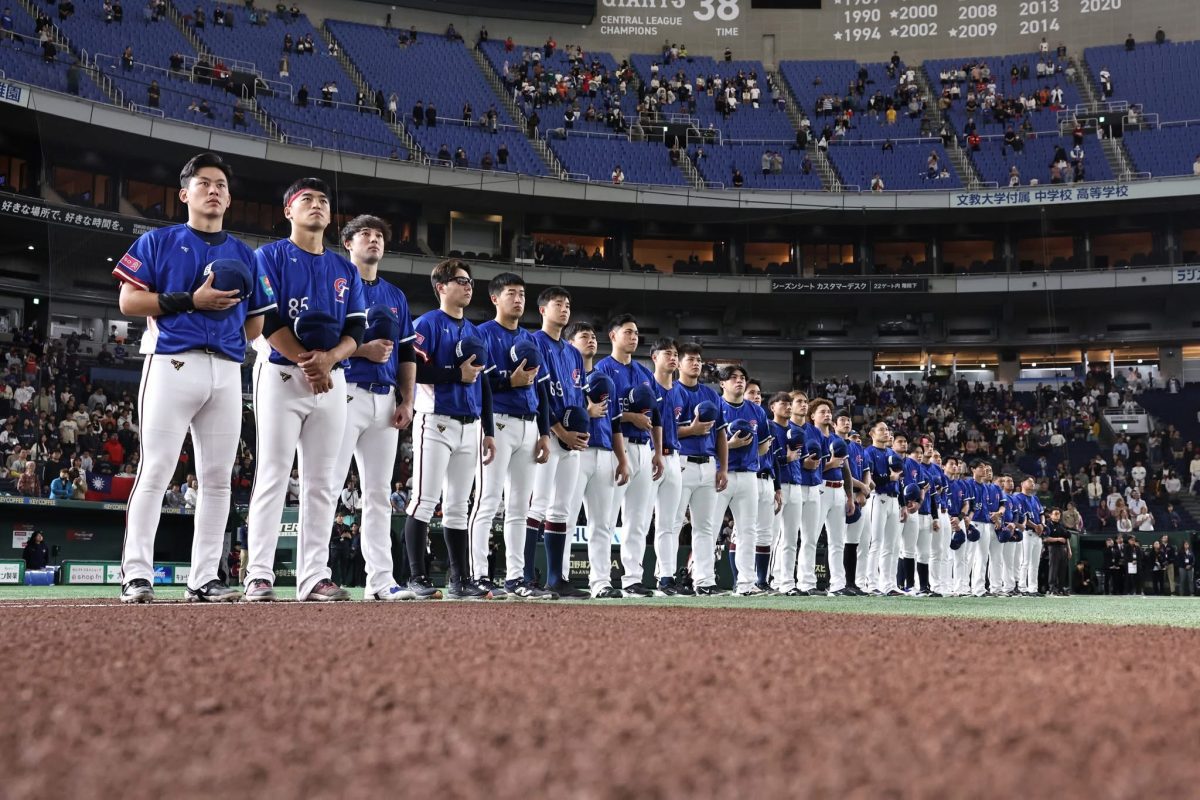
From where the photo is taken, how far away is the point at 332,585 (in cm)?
Result: 618

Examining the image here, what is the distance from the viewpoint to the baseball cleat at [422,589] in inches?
262

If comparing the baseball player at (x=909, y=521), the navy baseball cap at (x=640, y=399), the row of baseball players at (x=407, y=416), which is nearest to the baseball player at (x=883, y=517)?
the baseball player at (x=909, y=521)

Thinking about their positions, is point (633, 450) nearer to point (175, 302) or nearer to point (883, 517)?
point (175, 302)

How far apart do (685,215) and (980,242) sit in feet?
35.9

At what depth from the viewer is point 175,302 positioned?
5.38 m

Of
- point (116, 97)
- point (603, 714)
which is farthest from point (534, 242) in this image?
point (603, 714)

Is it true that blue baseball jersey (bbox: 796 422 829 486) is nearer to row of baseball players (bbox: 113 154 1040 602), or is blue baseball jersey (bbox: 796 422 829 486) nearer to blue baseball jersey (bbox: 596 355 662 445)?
row of baseball players (bbox: 113 154 1040 602)

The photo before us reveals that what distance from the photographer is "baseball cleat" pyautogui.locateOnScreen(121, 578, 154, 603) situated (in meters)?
5.39

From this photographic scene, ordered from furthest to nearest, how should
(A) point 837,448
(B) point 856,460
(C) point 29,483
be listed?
(C) point 29,483 < (B) point 856,460 < (A) point 837,448

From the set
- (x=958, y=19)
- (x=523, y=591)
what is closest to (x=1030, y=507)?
(x=523, y=591)

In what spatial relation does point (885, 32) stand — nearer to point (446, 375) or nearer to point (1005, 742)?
point (446, 375)

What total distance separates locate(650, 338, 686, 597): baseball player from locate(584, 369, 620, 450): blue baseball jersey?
0.80m

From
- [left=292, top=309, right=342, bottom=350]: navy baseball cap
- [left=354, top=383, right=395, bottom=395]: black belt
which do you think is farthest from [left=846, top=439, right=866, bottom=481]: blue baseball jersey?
[left=292, top=309, right=342, bottom=350]: navy baseball cap

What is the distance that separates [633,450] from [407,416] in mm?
3190
